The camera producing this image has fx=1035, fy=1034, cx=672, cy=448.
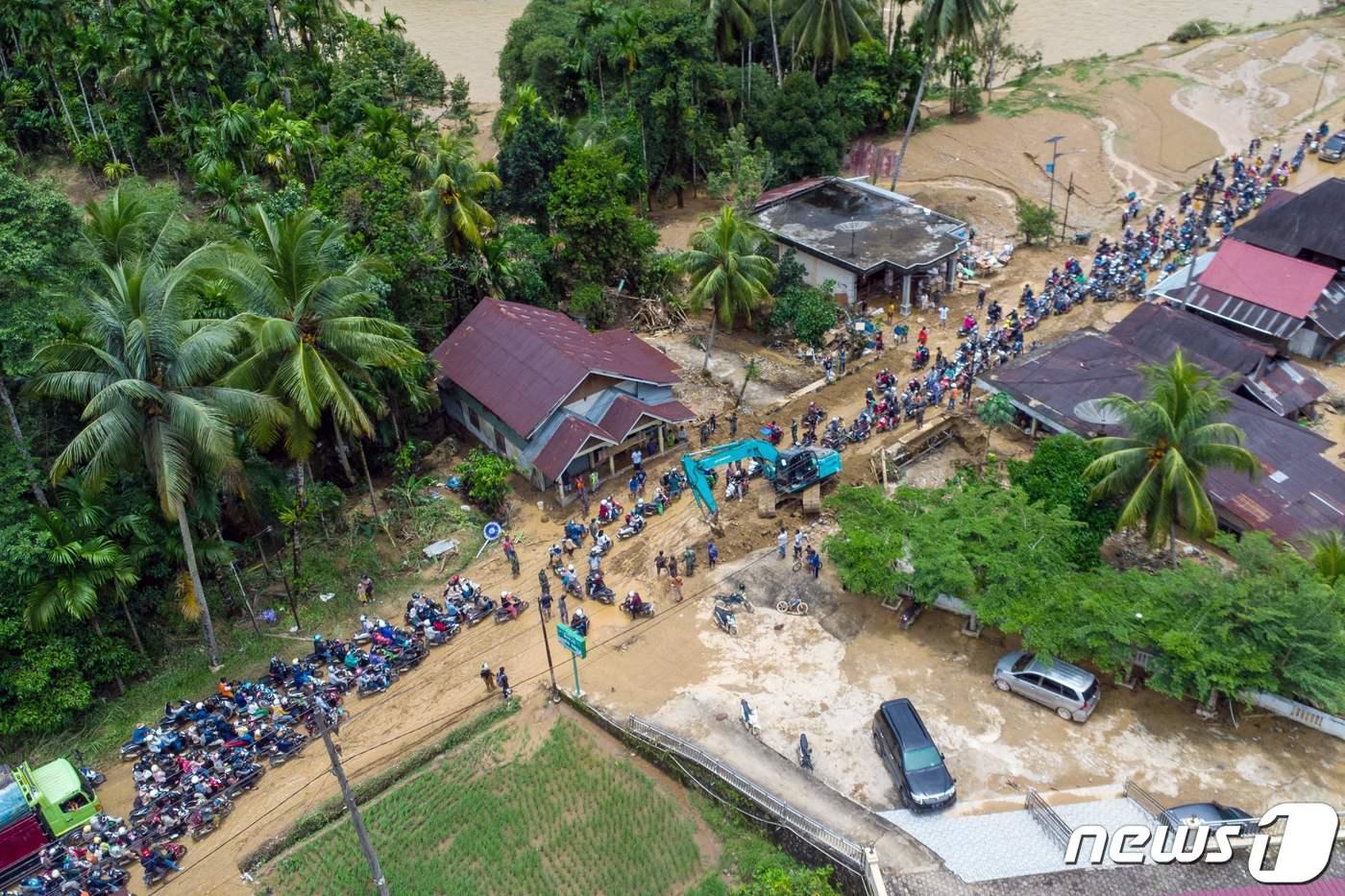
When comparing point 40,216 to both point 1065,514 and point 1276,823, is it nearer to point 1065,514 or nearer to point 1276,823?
point 1065,514

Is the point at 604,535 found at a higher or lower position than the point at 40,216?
lower

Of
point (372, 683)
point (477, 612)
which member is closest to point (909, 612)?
point (477, 612)

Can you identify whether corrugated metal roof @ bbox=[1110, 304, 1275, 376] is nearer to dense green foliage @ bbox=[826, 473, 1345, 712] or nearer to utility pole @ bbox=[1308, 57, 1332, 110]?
dense green foliage @ bbox=[826, 473, 1345, 712]

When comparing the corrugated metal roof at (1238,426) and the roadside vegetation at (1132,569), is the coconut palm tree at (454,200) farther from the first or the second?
the corrugated metal roof at (1238,426)

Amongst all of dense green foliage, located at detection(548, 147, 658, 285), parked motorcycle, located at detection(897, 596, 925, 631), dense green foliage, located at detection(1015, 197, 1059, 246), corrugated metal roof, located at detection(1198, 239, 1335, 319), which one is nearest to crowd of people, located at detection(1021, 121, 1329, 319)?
corrugated metal roof, located at detection(1198, 239, 1335, 319)

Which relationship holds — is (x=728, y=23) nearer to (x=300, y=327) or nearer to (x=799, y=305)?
(x=799, y=305)

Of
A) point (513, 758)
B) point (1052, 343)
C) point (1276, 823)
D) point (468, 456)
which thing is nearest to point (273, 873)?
point (513, 758)
